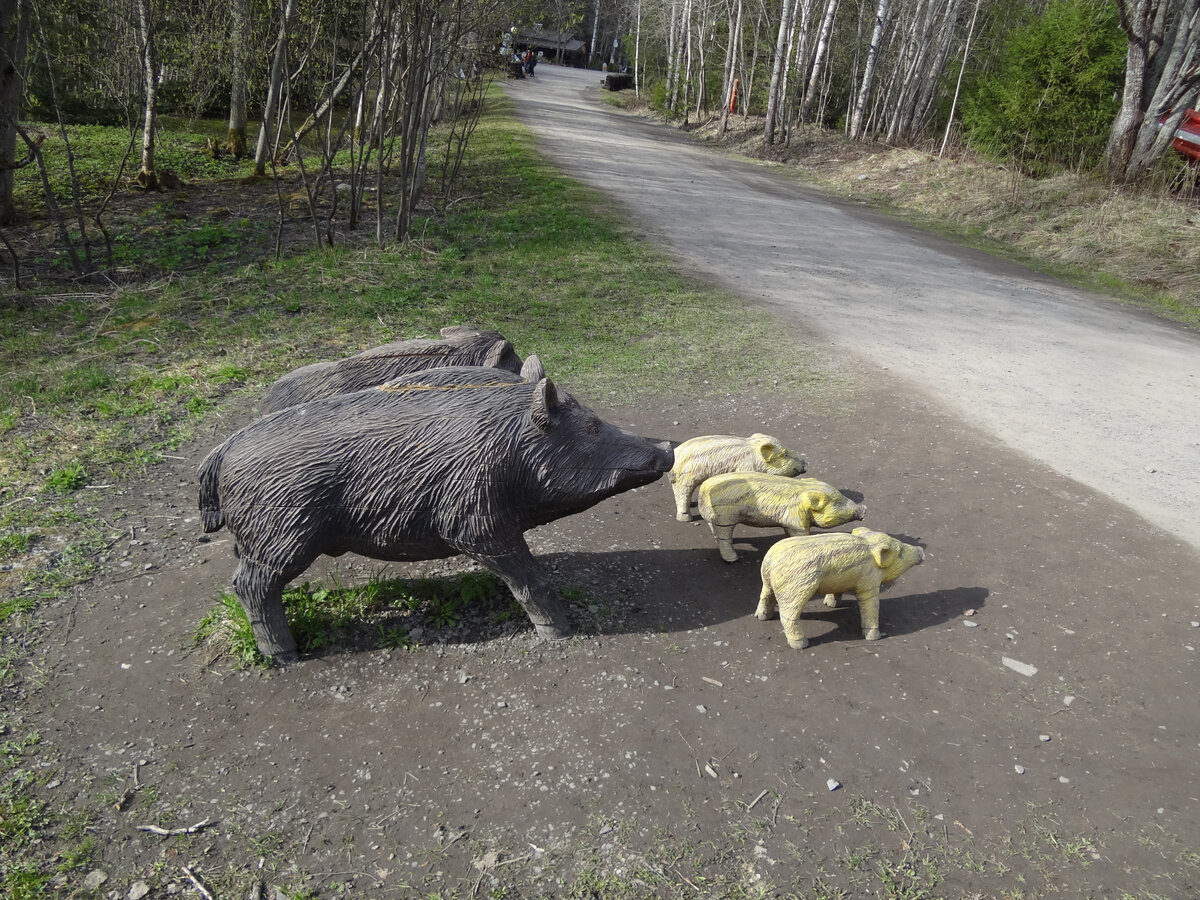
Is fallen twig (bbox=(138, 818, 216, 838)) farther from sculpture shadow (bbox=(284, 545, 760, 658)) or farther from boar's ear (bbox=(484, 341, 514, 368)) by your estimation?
boar's ear (bbox=(484, 341, 514, 368))

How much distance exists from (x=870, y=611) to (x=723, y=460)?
1.39 m

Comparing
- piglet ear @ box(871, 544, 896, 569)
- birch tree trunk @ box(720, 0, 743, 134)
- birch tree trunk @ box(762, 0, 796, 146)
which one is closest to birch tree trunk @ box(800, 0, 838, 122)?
birch tree trunk @ box(762, 0, 796, 146)

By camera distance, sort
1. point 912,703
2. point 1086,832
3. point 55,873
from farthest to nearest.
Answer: point 912,703, point 1086,832, point 55,873

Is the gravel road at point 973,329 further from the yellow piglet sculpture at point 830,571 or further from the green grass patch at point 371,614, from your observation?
the green grass patch at point 371,614

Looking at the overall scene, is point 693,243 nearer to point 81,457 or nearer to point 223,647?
point 81,457

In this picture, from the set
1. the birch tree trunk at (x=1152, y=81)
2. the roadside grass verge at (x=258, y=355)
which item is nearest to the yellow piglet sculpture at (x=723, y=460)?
the roadside grass verge at (x=258, y=355)

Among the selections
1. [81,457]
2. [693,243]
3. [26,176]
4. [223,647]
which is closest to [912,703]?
[223,647]

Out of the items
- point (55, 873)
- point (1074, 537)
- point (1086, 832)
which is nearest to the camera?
point (55, 873)

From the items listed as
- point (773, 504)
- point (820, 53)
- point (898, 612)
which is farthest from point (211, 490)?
point (820, 53)

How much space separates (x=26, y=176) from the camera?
14.5 meters

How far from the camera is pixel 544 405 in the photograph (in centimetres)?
362

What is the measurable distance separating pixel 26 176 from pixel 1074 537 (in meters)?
17.7

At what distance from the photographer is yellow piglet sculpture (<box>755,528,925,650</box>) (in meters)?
3.97

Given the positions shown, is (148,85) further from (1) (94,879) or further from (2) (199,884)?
(2) (199,884)
